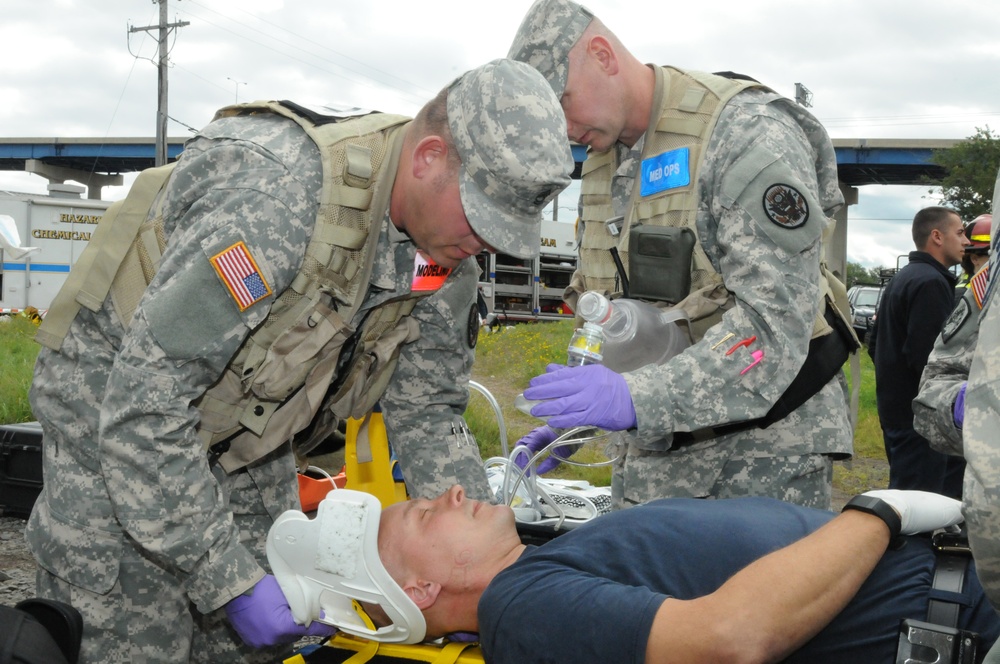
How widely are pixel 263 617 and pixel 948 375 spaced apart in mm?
1917

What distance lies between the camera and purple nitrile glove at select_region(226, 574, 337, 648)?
2.06 metres

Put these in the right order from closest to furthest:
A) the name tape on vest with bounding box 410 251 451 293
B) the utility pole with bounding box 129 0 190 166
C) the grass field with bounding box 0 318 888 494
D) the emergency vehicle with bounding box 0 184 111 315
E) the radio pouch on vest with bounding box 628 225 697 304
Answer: the radio pouch on vest with bounding box 628 225 697 304, the name tape on vest with bounding box 410 251 451 293, the grass field with bounding box 0 318 888 494, the emergency vehicle with bounding box 0 184 111 315, the utility pole with bounding box 129 0 190 166

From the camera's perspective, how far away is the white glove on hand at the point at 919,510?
1.73 m

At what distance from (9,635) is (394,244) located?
1213 mm

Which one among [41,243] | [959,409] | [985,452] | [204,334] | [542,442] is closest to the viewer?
[985,452]

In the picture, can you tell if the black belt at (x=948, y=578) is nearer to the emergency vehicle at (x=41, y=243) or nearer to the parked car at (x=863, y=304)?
the emergency vehicle at (x=41, y=243)

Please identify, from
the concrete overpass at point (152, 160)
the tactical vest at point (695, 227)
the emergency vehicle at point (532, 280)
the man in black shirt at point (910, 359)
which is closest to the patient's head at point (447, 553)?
the tactical vest at point (695, 227)

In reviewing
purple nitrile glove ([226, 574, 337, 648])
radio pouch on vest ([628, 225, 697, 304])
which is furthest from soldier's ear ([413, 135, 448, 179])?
purple nitrile glove ([226, 574, 337, 648])

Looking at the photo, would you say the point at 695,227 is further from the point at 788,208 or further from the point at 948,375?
the point at 948,375

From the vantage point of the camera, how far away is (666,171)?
93.5 inches

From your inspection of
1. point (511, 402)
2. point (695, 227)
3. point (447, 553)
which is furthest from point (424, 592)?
point (511, 402)

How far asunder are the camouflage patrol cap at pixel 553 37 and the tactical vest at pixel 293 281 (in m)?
0.42

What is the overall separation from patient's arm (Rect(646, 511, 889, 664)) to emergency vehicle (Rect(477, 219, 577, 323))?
20831 millimetres

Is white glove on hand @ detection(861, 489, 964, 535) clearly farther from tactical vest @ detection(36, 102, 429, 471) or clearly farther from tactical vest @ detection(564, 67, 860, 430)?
tactical vest @ detection(36, 102, 429, 471)
